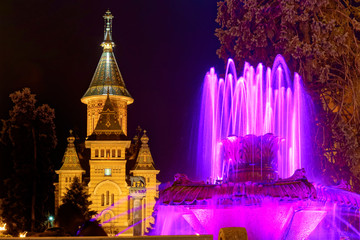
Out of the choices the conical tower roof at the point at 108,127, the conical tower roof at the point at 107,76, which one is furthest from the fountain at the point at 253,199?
the conical tower roof at the point at 107,76

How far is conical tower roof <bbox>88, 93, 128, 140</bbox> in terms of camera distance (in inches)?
1964

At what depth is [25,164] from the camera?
1460 inches

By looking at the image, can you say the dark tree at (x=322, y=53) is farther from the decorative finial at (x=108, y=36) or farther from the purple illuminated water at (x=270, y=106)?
the decorative finial at (x=108, y=36)

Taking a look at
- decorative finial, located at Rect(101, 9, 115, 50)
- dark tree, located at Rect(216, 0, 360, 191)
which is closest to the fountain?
dark tree, located at Rect(216, 0, 360, 191)

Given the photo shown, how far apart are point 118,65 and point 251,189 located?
152 ft

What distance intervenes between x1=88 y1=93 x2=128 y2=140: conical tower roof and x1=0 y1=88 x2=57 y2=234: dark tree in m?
10.1

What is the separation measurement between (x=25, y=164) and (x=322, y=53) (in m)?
24.1

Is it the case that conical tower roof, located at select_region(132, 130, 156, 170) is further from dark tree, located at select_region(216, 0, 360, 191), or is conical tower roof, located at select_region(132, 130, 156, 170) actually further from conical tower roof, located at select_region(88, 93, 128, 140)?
dark tree, located at select_region(216, 0, 360, 191)

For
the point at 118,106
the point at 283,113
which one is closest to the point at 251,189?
the point at 283,113

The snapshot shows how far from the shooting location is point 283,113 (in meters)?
16.8

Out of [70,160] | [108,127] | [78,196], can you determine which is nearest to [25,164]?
[78,196]

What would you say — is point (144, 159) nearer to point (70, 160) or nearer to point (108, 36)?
point (70, 160)

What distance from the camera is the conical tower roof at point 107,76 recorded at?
53.2m

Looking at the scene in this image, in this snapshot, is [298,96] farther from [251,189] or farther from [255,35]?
[251,189]
